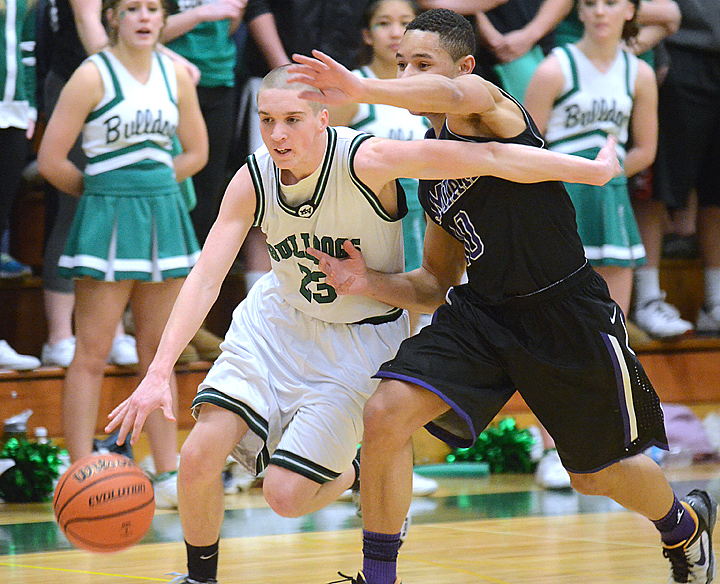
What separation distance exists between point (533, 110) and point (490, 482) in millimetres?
1912

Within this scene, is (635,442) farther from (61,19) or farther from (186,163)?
(61,19)

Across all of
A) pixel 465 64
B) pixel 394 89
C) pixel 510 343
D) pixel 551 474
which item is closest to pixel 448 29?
pixel 465 64

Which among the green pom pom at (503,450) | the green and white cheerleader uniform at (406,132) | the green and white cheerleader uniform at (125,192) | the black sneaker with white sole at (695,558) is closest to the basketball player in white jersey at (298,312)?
the black sneaker with white sole at (695,558)

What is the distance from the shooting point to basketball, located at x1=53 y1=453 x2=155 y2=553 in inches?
128

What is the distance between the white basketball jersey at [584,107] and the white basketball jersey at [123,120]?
198cm

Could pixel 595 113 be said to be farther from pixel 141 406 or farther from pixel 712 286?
pixel 141 406

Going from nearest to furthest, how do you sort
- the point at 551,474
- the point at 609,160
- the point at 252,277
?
1. the point at 609,160
2. the point at 551,474
3. the point at 252,277

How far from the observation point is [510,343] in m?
3.35

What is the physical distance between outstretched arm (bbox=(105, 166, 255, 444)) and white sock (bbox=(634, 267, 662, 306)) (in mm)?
3726

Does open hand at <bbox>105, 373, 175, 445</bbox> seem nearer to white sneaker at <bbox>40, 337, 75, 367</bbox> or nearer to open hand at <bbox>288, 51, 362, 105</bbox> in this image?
A: open hand at <bbox>288, 51, 362, 105</bbox>

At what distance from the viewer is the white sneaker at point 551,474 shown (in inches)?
215

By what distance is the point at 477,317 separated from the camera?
11.2 feet

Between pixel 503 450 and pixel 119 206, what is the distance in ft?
7.98

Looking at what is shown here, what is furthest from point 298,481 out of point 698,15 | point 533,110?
point 698,15
